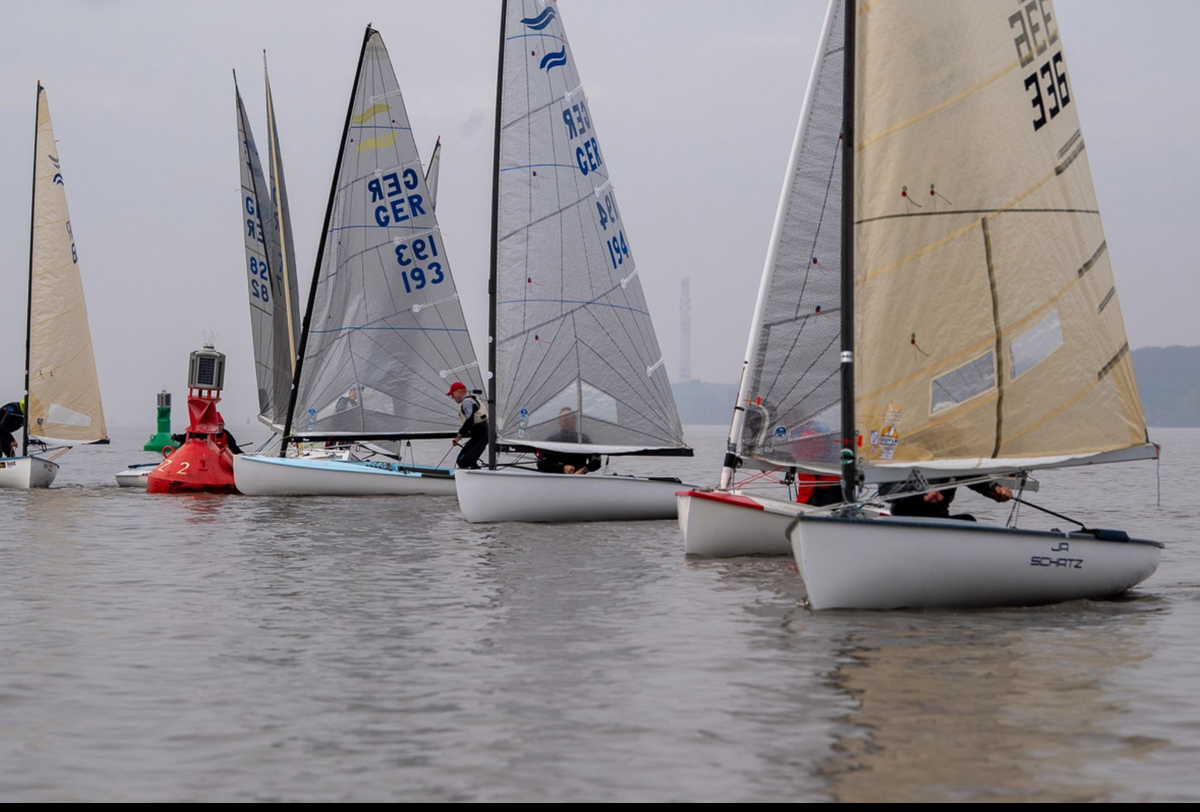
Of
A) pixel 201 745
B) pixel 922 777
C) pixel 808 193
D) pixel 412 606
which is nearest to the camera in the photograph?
pixel 922 777

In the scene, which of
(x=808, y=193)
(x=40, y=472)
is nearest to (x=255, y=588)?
(x=808, y=193)

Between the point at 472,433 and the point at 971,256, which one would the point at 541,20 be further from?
the point at 971,256

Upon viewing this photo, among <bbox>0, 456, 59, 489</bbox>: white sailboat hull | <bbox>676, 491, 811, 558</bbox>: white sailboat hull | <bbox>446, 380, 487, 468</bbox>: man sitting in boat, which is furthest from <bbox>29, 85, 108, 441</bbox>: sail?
<bbox>676, 491, 811, 558</bbox>: white sailboat hull

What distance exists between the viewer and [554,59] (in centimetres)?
2162

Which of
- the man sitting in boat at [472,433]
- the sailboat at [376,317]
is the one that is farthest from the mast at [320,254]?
the man sitting in boat at [472,433]

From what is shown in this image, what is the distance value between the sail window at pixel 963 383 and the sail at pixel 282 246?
22.7 m

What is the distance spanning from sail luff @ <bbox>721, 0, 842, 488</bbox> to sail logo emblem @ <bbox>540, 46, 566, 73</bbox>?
831 centimetres

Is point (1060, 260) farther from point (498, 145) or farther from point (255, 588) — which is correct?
point (498, 145)

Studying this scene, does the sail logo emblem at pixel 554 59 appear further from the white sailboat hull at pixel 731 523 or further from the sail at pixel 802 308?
the white sailboat hull at pixel 731 523

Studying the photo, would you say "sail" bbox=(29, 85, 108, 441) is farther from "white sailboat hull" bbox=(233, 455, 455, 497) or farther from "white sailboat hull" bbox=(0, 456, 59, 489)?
"white sailboat hull" bbox=(233, 455, 455, 497)

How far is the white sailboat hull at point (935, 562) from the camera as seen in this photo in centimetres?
1023

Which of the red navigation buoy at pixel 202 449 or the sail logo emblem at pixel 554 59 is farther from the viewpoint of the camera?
the red navigation buoy at pixel 202 449

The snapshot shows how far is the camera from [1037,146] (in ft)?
38.0

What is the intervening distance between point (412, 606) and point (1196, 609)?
21.6ft
